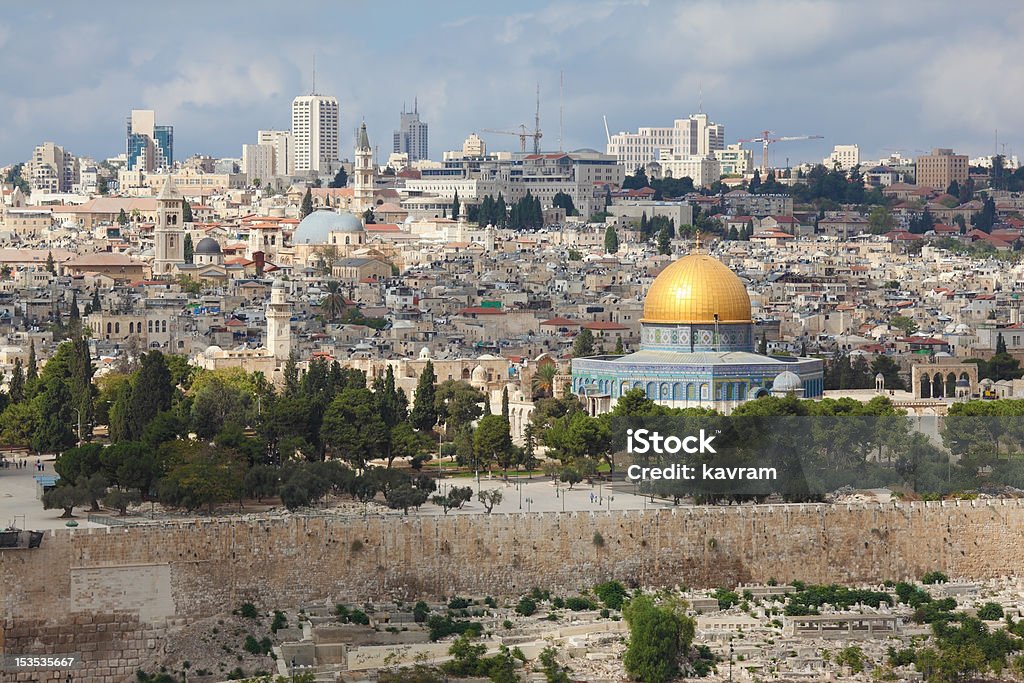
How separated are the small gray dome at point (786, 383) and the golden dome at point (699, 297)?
7.55 ft

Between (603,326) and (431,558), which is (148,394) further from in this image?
(603,326)

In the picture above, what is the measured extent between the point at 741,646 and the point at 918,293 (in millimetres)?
66690

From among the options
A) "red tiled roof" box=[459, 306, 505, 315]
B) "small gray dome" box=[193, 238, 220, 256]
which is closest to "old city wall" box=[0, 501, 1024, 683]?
"red tiled roof" box=[459, 306, 505, 315]

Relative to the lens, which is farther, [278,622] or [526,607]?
[526,607]

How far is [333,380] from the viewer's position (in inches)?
2136

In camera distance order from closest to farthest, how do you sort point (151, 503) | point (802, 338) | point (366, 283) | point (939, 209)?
1. point (151, 503)
2. point (802, 338)
3. point (366, 283)
4. point (939, 209)

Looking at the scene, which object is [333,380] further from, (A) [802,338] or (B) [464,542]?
(A) [802,338]

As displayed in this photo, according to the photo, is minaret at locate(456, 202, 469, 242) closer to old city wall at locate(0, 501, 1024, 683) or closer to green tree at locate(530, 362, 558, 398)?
green tree at locate(530, 362, 558, 398)

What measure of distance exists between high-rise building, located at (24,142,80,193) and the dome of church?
67432mm

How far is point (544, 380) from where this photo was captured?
60.6 meters

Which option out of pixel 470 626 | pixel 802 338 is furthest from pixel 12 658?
pixel 802 338

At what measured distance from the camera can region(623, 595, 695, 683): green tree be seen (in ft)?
119

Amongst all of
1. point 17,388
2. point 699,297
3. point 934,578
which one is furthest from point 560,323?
point 934,578

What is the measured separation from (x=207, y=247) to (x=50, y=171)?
270 ft
